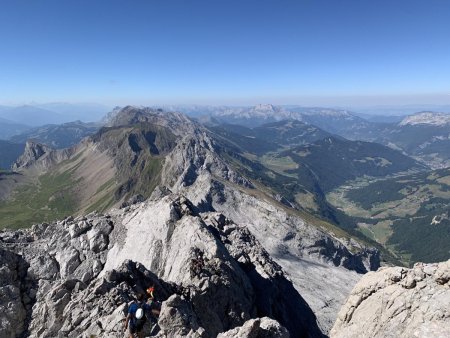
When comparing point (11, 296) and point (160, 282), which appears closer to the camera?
point (11, 296)

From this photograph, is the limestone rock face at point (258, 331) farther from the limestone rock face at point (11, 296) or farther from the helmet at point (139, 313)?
the limestone rock face at point (11, 296)

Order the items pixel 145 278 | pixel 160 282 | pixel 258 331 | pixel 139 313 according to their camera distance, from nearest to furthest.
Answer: pixel 139 313 → pixel 258 331 → pixel 145 278 → pixel 160 282

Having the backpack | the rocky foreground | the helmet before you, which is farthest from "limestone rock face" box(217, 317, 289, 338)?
the helmet

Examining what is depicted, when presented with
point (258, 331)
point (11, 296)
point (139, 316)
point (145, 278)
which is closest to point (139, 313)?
point (139, 316)

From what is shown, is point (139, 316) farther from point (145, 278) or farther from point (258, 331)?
point (145, 278)

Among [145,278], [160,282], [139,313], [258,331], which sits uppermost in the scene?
[139,313]

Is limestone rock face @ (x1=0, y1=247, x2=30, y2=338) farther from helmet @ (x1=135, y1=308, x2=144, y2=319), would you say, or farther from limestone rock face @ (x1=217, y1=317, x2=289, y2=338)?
limestone rock face @ (x1=217, y1=317, x2=289, y2=338)

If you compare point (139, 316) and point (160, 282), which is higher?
point (139, 316)

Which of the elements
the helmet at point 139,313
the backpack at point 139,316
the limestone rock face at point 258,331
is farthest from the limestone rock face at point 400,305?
the helmet at point 139,313
